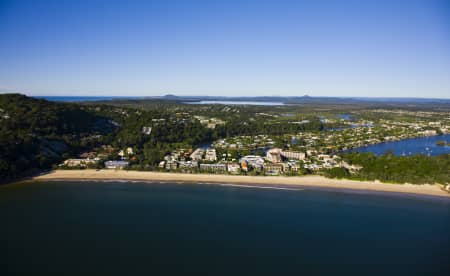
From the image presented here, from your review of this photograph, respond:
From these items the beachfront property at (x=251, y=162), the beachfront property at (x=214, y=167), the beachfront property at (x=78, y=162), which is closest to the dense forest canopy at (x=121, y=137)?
the beachfront property at (x=78, y=162)

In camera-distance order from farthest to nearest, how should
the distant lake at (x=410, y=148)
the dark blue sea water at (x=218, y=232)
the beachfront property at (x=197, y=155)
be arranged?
the distant lake at (x=410, y=148), the beachfront property at (x=197, y=155), the dark blue sea water at (x=218, y=232)

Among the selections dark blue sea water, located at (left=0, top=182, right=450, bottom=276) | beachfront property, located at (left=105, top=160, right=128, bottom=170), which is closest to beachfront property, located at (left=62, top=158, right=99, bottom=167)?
beachfront property, located at (left=105, top=160, right=128, bottom=170)

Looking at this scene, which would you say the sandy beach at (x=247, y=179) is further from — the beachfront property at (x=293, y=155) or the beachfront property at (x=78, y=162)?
the beachfront property at (x=293, y=155)

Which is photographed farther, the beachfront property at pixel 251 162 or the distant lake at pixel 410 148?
the distant lake at pixel 410 148

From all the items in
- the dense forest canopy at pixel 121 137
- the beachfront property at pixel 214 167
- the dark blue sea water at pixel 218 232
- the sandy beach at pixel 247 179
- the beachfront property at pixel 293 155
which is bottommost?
the dark blue sea water at pixel 218 232

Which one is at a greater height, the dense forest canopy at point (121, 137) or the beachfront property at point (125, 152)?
the dense forest canopy at point (121, 137)

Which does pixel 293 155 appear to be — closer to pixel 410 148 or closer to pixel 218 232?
pixel 410 148

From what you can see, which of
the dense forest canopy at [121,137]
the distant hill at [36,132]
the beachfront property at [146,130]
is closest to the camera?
the dense forest canopy at [121,137]
